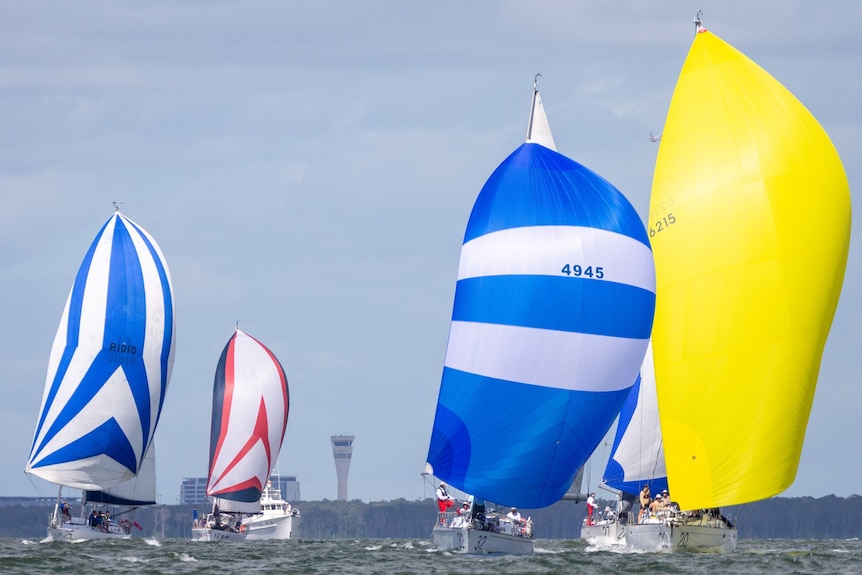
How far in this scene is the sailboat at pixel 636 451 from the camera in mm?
56188

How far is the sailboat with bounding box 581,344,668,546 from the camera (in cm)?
5619

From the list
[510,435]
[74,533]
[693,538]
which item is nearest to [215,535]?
[74,533]

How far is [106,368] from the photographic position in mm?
54906

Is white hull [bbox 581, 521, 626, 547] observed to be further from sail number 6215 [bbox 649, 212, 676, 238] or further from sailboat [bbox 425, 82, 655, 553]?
sailboat [bbox 425, 82, 655, 553]

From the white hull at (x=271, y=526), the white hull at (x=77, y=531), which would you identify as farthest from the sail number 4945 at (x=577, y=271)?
the white hull at (x=271, y=526)

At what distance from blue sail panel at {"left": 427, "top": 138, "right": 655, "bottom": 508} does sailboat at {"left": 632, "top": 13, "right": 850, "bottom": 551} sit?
132 centimetres

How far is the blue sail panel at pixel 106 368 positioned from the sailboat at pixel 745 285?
75.1 ft

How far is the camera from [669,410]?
4009cm

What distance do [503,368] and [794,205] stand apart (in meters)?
8.49

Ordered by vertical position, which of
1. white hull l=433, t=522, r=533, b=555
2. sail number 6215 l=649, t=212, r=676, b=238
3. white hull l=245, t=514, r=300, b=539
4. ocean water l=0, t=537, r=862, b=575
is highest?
sail number 6215 l=649, t=212, r=676, b=238

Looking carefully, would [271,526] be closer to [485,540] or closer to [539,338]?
[485,540]

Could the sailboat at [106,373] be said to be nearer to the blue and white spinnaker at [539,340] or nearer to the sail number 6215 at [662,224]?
the blue and white spinnaker at [539,340]

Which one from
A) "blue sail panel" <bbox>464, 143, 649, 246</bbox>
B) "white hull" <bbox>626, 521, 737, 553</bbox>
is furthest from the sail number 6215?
"white hull" <bbox>626, 521, 737, 553</bbox>

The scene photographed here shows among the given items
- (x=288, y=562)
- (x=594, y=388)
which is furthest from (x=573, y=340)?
(x=288, y=562)
